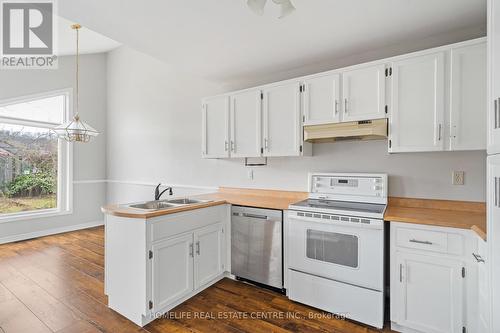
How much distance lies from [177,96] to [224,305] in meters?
3.28

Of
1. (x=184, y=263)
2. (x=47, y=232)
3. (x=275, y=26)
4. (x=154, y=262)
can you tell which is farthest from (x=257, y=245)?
(x=47, y=232)

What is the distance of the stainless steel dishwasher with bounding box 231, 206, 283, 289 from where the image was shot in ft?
8.38

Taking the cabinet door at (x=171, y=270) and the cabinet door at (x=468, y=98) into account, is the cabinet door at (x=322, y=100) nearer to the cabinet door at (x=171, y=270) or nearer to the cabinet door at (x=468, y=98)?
the cabinet door at (x=468, y=98)

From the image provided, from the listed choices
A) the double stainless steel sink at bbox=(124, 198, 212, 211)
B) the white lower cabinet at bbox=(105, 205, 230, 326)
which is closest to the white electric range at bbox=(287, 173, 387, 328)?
the white lower cabinet at bbox=(105, 205, 230, 326)

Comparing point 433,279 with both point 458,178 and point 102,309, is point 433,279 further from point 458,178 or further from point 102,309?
point 102,309

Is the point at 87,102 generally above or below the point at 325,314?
above

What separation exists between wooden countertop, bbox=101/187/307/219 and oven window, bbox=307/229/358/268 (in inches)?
16.3

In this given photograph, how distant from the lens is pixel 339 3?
6.13ft

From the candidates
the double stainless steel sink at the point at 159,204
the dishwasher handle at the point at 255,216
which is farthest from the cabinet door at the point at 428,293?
the double stainless steel sink at the point at 159,204

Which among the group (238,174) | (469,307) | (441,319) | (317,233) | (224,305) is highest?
(238,174)

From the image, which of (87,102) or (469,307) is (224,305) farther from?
(87,102)

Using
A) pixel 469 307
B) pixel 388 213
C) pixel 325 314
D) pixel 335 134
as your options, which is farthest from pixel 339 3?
pixel 325 314

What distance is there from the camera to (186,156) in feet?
13.8

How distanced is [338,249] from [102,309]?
2.22 m
